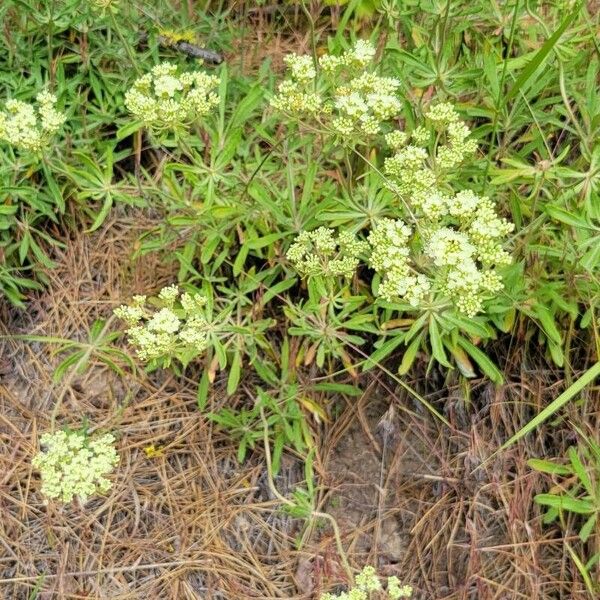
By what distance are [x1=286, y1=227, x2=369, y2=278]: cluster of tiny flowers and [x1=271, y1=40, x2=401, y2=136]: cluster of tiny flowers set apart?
407mm

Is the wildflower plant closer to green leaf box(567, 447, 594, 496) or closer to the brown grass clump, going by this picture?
the brown grass clump

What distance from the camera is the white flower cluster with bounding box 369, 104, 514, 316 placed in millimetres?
2354

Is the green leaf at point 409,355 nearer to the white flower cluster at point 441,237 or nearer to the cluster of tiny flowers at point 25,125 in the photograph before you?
the white flower cluster at point 441,237

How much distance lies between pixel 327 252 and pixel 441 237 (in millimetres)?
604

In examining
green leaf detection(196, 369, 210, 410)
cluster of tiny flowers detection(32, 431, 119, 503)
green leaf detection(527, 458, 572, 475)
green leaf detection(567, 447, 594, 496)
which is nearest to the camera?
cluster of tiny flowers detection(32, 431, 119, 503)

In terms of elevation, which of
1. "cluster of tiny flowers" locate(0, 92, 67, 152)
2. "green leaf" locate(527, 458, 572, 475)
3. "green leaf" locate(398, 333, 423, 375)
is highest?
"cluster of tiny flowers" locate(0, 92, 67, 152)

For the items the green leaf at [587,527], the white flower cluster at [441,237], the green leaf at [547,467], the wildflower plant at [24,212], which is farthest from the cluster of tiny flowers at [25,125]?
the green leaf at [587,527]

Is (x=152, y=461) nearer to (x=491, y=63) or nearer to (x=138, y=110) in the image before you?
(x=138, y=110)

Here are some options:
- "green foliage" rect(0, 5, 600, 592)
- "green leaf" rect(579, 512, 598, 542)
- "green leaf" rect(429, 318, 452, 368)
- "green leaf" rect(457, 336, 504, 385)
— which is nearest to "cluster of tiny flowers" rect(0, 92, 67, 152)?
"green foliage" rect(0, 5, 600, 592)

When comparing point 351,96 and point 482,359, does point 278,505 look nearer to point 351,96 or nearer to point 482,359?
point 482,359

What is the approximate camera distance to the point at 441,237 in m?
2.37

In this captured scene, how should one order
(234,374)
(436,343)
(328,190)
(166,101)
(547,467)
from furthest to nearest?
(328,190) → (234,374) → (547,467) → (436,343) → (166,101)

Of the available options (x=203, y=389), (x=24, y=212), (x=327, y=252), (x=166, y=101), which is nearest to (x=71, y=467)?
(x=203, y=389)

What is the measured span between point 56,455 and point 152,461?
74cm
